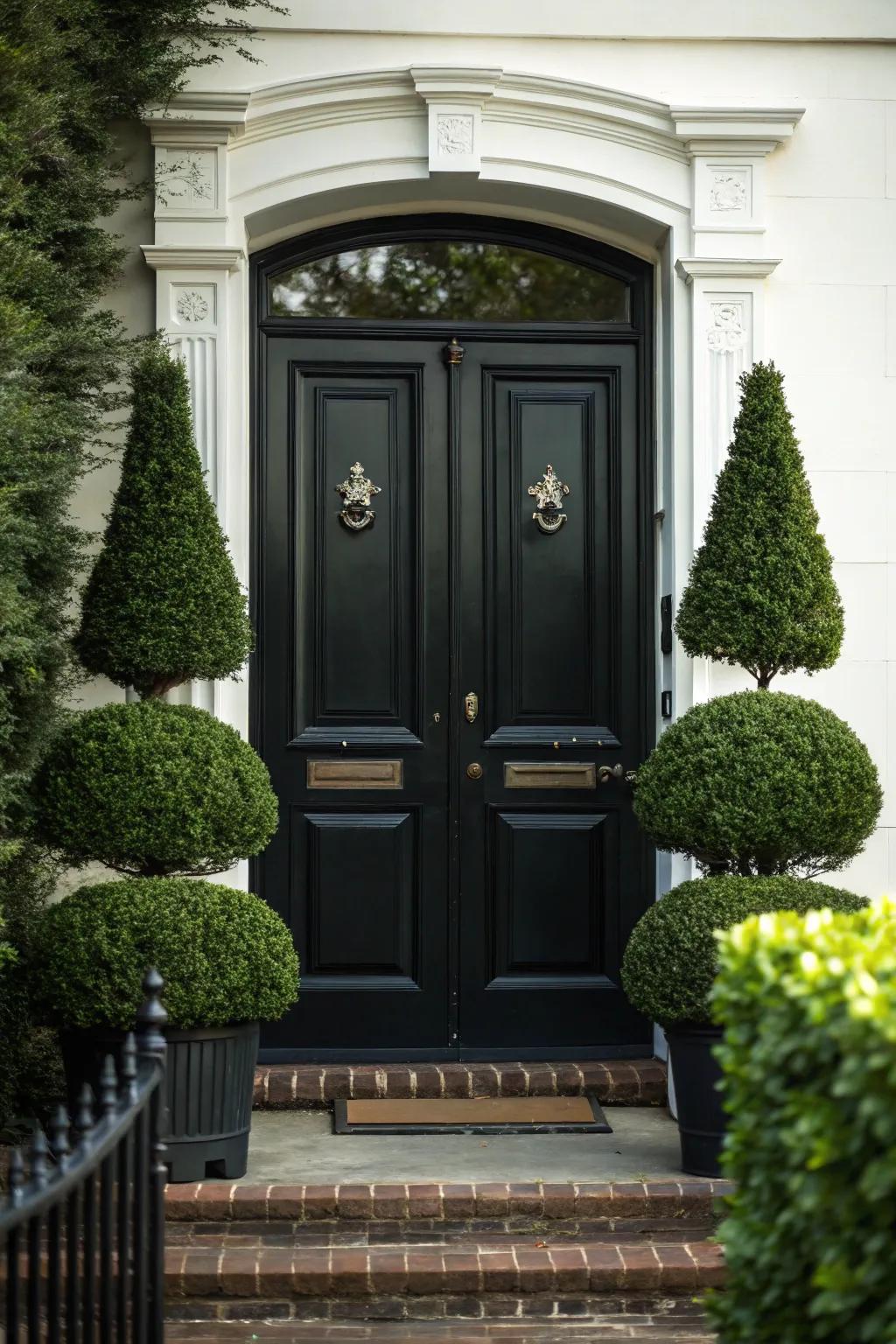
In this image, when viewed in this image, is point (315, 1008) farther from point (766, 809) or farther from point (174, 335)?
point (174, 335)

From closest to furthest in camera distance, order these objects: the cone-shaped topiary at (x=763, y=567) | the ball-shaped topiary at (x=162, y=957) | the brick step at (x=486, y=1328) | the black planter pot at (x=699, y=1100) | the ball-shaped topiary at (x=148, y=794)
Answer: the brick step at (x=486, y=1328)
the ball-shaped topiary at (x=162, y=957)
the ball-shaped topiary at (x=148, y=794)
the black planter pot at (x=699, y=1100)
the cone-shaped topiary at (x=763, y=567)

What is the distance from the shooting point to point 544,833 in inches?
240

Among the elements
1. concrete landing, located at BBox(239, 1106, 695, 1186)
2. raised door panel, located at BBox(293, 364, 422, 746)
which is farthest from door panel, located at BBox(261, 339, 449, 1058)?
concrete landing, located at BBox(239, 1106, 695, 1186)

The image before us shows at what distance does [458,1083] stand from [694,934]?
4.55ft

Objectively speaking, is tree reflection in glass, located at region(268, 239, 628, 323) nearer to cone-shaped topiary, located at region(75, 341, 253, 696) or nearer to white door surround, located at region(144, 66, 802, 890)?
white door surround, located at region(144, 66, 802, 890)

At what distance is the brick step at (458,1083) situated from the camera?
568 centimetres

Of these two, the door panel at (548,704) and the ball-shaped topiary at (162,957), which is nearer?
the ball-shaped topiary at (162,957)

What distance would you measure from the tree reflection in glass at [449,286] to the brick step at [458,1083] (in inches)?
116

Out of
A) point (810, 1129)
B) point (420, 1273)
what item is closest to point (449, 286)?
point (420, 1273)

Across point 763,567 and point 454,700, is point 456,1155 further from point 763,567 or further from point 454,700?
point 763,567

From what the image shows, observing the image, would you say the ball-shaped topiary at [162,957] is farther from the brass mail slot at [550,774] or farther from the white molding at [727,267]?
the white molding at [727,267]

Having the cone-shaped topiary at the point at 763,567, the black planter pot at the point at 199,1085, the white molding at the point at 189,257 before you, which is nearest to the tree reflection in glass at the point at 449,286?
the white molding at the point at 189,257

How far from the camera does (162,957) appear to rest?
459cm

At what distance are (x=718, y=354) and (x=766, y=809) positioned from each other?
1.95 metres
